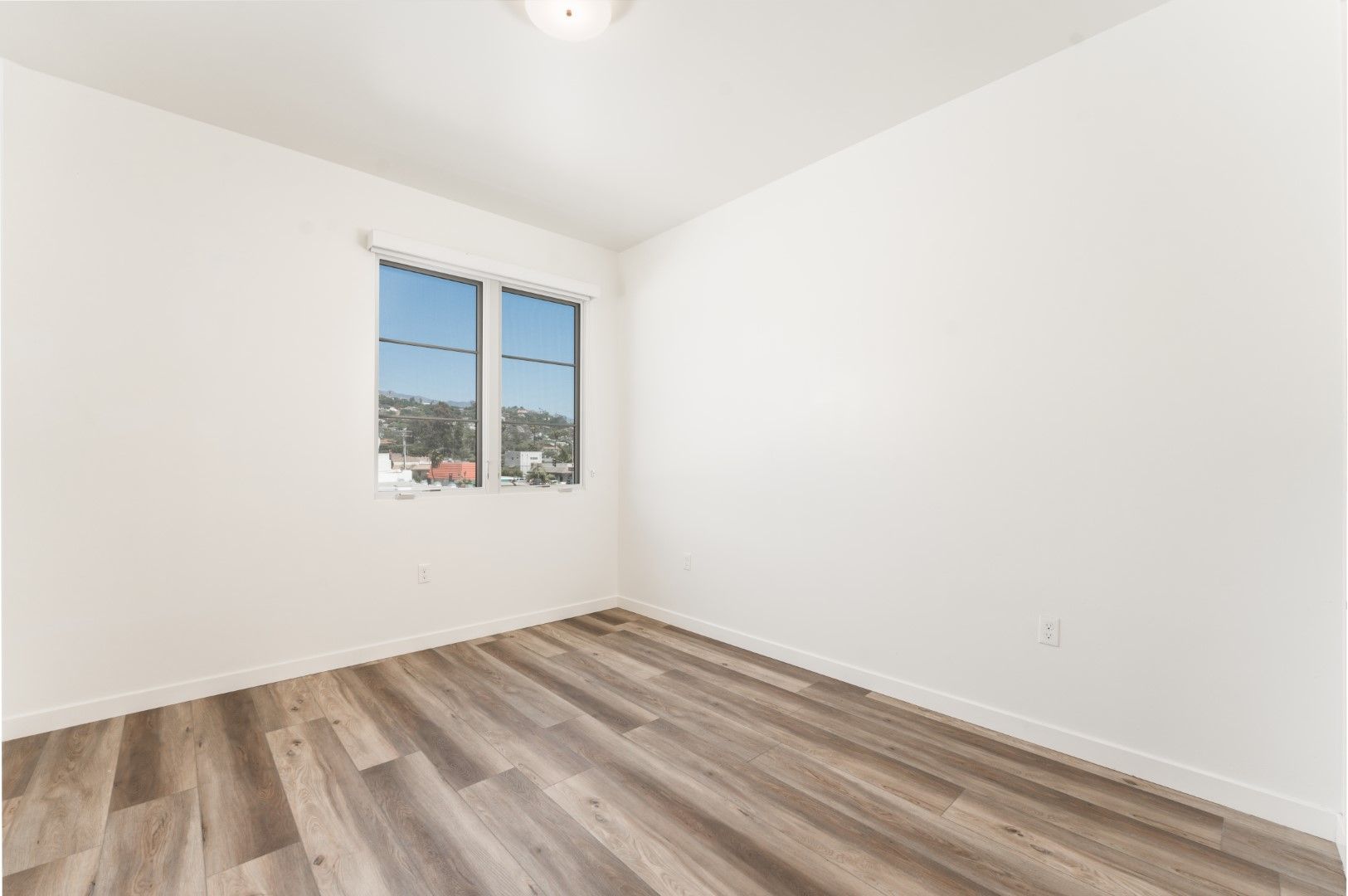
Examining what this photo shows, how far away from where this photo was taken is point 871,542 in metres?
2.92

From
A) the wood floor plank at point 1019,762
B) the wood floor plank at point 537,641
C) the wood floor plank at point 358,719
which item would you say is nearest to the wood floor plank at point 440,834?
the wood floor plank at point 358,719

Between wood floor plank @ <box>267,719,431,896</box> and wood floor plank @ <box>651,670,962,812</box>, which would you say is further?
wood floor plank @ <box>651,670,962,812</box>

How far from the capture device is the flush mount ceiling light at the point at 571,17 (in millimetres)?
2070

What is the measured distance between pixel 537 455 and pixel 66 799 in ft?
8.71

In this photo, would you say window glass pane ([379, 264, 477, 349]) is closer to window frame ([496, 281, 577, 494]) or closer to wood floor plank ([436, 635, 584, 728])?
window frame ([496, 281, 577, 494])

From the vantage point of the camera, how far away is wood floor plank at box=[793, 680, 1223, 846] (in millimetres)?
1861

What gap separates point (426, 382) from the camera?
3.63 metres

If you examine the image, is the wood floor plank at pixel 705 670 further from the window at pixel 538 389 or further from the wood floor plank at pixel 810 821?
the window at pixel 538 389

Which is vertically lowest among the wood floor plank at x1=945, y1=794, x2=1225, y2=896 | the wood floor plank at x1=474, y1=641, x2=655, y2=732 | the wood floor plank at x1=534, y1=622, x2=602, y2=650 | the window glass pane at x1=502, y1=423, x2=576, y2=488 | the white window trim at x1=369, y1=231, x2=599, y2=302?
the wood floor plank at x1=534, y1=622, x2=602, y2=650

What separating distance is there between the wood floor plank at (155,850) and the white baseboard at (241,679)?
926mm

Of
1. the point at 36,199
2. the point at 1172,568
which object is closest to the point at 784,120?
the point at 1172,568

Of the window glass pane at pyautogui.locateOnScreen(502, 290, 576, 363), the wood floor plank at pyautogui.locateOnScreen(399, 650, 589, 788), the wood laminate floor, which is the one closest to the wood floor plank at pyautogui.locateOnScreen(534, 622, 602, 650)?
the wood floor plank at pyautogui.locateOnScreen(399, 650, 589, 788)

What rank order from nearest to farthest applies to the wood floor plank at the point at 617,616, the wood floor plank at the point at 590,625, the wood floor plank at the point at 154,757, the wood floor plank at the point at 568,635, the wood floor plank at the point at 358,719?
the wood floor plank at the point at 154,757 < the wood floor plank at the point at 358,719 < the wood floor plank at the point at 568,635 < the wood floor plank at the point at 590,625 < the wood floor plank at the point at 617,616

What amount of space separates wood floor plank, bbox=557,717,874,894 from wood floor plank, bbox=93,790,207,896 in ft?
3.80
